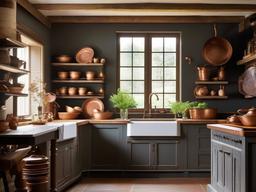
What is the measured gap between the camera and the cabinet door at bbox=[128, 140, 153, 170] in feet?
23.4

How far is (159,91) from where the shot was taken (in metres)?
7.92

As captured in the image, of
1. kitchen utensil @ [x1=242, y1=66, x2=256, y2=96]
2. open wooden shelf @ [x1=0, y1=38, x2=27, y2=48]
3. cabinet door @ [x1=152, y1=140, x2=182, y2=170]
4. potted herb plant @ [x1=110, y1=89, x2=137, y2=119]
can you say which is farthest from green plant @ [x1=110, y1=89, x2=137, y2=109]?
open wooden shelf @ [x1=0, y1=38, x2=27, y2=48]

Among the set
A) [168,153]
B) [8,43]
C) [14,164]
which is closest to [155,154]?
[168,153]

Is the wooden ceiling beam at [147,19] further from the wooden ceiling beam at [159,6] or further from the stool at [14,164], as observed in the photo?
the stool at [14,164]

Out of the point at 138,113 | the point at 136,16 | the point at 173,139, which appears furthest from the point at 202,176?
the point at 136,16

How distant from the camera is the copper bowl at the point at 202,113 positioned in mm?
7301

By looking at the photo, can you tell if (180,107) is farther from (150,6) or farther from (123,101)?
(150,6)

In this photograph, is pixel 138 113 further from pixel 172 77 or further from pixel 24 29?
pixel 24 29

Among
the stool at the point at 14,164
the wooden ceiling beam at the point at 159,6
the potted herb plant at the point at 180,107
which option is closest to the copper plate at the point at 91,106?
the potted herb plant at the point at 180,107

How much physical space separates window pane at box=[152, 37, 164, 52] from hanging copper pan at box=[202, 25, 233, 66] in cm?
76

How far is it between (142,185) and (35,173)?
8.01 feet

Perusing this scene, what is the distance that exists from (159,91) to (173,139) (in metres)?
1.14

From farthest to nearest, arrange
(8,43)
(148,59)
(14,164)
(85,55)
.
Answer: (148,59) → (85,55) → (8,43) → (14,164)

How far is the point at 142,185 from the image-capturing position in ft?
21.1
